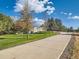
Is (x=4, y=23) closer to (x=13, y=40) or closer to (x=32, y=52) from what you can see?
(x=13, y=40)

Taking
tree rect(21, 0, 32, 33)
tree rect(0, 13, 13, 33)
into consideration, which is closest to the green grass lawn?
tree rect(21, 0, 32, 33)

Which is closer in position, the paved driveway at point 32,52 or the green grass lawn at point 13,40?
the paved driveway at point 32,52

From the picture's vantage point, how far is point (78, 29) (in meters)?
157

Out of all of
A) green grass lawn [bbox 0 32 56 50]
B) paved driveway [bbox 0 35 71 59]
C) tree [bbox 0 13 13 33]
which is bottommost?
green grass lawn [bbox 0 32 56 50]

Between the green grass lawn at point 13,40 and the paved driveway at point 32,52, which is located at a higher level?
the paved driveway at point 32,52

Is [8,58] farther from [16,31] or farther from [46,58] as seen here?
[16,31]

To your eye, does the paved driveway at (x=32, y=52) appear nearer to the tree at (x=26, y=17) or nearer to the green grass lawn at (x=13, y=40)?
the green grass lawn at (x=13, y=40)

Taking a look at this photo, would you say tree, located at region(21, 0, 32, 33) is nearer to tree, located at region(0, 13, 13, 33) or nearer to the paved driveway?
the paved driveway

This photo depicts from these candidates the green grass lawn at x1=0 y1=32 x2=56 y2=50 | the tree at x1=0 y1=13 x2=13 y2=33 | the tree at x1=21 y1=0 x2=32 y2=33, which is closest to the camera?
the green grass lawn at x1=0 y1=32 x2=56 y2=50

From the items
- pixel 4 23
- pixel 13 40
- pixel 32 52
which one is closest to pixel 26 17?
pixel 13 40

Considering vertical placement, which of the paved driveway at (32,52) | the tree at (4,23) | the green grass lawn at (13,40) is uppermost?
the tree at (4,23)

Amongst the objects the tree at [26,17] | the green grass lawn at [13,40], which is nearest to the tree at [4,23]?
the green grass lawn at [13,40]

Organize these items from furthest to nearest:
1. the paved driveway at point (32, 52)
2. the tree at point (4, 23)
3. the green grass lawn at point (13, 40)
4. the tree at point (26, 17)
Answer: the tree at point (4, 23)
the tree at point (26, 17)
the green grass lawn at point (13, 40)
the paved driveway at point (32, 52)

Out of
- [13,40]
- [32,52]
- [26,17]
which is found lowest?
[13,40]
